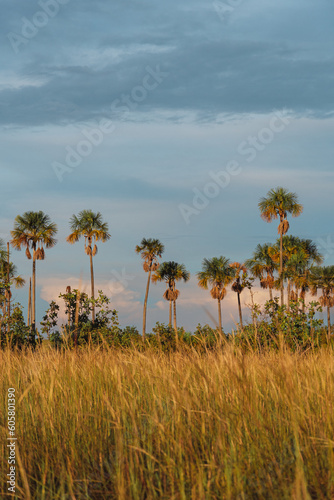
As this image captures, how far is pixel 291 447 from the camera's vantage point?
419 centimetres

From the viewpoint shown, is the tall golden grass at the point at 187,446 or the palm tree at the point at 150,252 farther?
the palm tree at the point at 150,252

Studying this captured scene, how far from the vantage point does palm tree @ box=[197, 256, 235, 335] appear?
63.8m

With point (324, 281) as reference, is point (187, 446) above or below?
below

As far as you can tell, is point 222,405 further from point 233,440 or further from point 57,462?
point 57,462

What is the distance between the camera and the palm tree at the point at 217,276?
63.8 meters

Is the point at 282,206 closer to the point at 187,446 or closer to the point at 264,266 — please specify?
the point at 264,266

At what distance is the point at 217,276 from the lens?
210ft

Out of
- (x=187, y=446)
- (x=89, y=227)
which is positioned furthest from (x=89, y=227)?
(x=187, y=446)

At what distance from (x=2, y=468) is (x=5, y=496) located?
30cm

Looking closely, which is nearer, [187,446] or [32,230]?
[187,446]

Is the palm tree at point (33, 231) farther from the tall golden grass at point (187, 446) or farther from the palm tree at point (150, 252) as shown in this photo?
the tall golden grass at point (187, 446)

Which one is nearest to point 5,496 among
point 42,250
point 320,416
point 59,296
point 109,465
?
point 109,465

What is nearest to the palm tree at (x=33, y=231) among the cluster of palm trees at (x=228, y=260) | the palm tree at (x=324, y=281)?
the cluster of palm trees at (x=228, y=260)

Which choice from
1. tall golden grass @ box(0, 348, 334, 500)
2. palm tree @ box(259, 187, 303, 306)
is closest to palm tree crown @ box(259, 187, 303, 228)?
palm tree @ box(259, 187, 303, 306)
